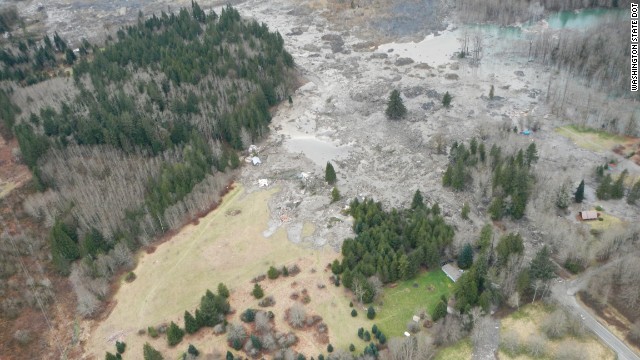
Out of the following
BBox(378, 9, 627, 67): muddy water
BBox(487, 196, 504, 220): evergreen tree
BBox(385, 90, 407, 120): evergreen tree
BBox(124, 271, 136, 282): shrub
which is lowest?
BBox(124, 271, 136, 282): shrub

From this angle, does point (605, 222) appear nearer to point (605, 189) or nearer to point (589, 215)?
point (589, 215)

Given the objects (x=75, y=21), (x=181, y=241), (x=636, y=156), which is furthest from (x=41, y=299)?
(x=75, y=21)

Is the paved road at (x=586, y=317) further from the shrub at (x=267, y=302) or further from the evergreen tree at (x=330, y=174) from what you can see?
the evergreen tree at (x=330, y=174)

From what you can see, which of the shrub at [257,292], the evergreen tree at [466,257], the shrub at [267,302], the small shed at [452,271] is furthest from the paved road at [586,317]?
the shrub at [257,292]

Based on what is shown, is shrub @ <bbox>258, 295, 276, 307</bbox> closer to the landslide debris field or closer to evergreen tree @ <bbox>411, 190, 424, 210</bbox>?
the landslide debris field

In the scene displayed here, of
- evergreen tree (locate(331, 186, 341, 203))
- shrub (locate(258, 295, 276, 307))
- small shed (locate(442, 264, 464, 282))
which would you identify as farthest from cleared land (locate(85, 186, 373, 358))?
small shed (locate(442, 264, 464, 282))
